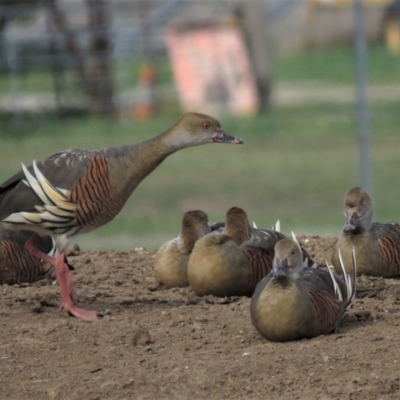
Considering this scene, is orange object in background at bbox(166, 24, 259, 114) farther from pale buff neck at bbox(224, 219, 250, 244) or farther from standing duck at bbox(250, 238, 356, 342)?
standing duck at bbox(250, 238, 356, 342)

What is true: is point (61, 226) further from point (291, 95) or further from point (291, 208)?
point (291, 95)

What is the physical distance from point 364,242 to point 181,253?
3.54ft

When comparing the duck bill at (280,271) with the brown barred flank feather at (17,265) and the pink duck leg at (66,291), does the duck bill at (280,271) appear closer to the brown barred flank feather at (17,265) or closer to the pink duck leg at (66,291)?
the pink duck leg at (66,291)

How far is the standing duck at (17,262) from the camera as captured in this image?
7.13m

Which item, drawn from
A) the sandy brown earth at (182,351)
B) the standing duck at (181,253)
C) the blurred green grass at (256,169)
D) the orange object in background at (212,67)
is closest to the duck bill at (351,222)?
the sandy brown earth at (182,351)

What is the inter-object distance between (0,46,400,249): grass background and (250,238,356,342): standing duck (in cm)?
649

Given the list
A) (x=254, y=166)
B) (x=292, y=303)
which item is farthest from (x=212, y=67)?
(x=292, y=303)

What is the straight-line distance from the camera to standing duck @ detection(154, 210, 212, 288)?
6.95 meters

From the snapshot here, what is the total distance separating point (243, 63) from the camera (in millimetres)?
24703

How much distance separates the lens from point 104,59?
20.4 metres

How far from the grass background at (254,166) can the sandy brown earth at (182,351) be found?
575 cm

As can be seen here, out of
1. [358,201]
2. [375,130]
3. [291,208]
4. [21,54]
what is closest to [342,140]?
[375,130]

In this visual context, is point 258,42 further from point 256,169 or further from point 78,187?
point 78,187

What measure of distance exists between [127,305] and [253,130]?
13.4 m
